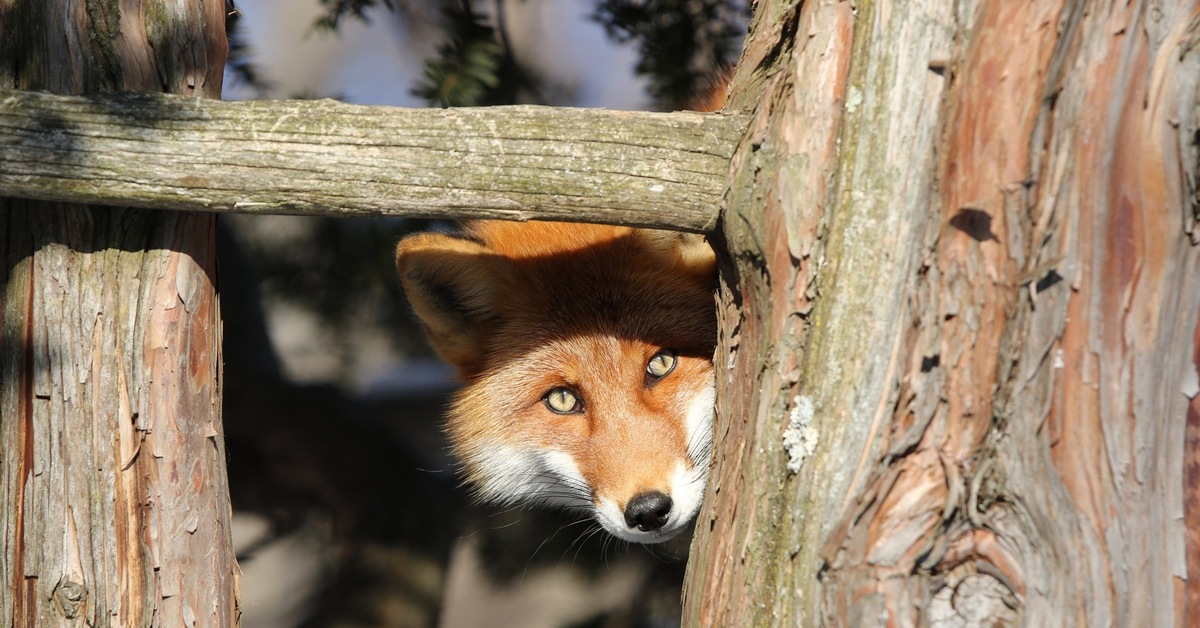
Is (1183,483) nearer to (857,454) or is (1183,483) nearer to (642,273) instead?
(857,454)

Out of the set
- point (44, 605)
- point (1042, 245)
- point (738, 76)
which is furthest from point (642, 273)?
point (44, 605)

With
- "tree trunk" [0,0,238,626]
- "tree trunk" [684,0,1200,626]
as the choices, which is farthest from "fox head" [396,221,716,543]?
"tree trunk" [684,0,1200,626]

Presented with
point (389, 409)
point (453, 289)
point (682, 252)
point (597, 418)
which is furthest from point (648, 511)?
point (389, 409)

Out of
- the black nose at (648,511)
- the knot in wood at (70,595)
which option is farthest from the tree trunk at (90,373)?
the black nose at (648,511)

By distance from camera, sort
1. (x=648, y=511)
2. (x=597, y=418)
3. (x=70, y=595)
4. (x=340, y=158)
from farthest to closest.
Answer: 1. (x=597, y=418)
2. (x=648, y=511)
3. (x=70, y=595)
4. (x=340, y=158)

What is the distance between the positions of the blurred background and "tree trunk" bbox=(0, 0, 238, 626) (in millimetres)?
1429

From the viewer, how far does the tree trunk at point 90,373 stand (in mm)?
2201

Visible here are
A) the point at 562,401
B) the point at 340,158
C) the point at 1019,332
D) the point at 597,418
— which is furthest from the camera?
the point at 562,401

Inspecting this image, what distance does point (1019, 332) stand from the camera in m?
1.67

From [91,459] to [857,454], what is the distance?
167 centimetres

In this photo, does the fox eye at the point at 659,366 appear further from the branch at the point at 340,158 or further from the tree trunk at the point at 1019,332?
the tree trunk at the point at 1019,332

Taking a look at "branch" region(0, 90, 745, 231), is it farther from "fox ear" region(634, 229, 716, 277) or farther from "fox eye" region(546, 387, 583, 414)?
"fox eye" region(546, 387, 583, 414)

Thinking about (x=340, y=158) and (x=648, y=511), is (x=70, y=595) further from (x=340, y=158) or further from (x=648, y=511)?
(x=648, y=511)

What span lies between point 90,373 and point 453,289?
4.25 ft
